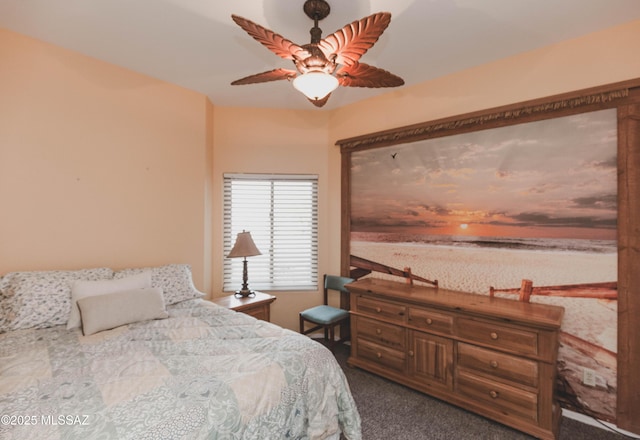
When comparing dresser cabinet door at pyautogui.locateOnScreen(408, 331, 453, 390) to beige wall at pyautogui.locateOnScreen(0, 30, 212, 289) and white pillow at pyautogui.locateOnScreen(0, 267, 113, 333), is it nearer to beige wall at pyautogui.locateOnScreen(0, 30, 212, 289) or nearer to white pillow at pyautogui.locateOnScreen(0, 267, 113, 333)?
beige wall at pyautogui.locateOnScreen(0, 30, 212, 289)

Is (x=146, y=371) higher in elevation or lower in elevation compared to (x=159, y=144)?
lower

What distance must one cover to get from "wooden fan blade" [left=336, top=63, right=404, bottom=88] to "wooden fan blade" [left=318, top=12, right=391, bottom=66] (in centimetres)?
5

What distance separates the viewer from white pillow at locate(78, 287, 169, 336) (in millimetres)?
1910

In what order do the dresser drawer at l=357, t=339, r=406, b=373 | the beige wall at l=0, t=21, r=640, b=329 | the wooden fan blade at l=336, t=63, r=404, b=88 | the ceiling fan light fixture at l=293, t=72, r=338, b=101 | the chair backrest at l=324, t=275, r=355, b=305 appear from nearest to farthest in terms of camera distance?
the ceiling fan light fixture at l=293, t=72, r=338, b=101 → the wooden fan blade at l=336, t=63, r=404, b=88 → the beige wall at l=0, t=21, r=640, b=329 → the dresser drawer at l=357, t=339, r=406, b=373 → the chair backrest at l=324, t=275, r=355, b=305

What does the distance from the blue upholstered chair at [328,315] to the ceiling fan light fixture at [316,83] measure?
210 cm

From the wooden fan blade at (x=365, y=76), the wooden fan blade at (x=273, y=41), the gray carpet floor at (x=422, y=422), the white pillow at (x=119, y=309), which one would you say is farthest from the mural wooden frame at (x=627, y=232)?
the white pillow at (x=119, y=309)

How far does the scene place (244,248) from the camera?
10.0 feet

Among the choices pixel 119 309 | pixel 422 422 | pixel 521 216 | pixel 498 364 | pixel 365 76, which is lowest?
pixel 422 422

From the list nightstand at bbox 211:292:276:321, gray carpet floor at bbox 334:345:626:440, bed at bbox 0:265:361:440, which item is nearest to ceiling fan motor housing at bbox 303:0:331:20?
bed at bbox 0:265:361:440

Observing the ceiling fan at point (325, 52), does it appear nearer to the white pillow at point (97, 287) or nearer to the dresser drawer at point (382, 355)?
the white pillow at point (97, 287)

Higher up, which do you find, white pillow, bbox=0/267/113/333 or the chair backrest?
white pillow, bbox=0/267/113/333

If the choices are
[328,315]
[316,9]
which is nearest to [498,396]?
[328,315]

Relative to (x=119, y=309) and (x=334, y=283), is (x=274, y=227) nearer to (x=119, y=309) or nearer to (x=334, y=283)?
(x=334, y=283)

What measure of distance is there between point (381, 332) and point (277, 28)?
2602 millimetres
